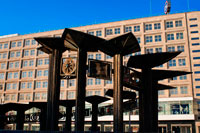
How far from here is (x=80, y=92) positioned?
2697 centimetres

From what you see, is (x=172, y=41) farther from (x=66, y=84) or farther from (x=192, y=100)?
(x=66, y=84)

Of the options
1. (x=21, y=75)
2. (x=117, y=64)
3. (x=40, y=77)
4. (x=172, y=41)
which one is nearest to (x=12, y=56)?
(x=21, y=75)

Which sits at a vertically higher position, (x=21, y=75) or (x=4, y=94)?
(x=21, y=75)

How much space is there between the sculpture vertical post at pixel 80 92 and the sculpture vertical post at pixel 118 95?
3538mm

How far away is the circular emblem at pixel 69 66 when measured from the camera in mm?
28466

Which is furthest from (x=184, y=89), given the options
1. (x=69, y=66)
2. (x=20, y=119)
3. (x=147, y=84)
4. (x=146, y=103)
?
(x=69, y=66)

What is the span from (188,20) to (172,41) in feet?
21.7

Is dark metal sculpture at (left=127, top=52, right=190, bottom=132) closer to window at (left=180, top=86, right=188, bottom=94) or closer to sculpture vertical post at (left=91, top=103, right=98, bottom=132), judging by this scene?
sculpture vertical post at (left=91, top=103, right=98, bottom=132)

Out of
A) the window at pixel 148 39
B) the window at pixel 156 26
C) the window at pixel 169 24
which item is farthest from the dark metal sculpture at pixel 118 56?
the window at pixel 169 24

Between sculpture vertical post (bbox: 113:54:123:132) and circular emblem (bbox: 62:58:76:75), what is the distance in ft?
15.5

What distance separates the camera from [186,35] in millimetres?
63875

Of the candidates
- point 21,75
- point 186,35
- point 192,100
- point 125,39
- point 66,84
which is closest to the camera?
point 125,39

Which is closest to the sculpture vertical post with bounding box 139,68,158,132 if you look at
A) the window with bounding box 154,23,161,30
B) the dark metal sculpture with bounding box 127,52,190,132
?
the dark metal sculpture with bounding box 127,52,190,132

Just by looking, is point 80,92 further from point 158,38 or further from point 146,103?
point 158,38
